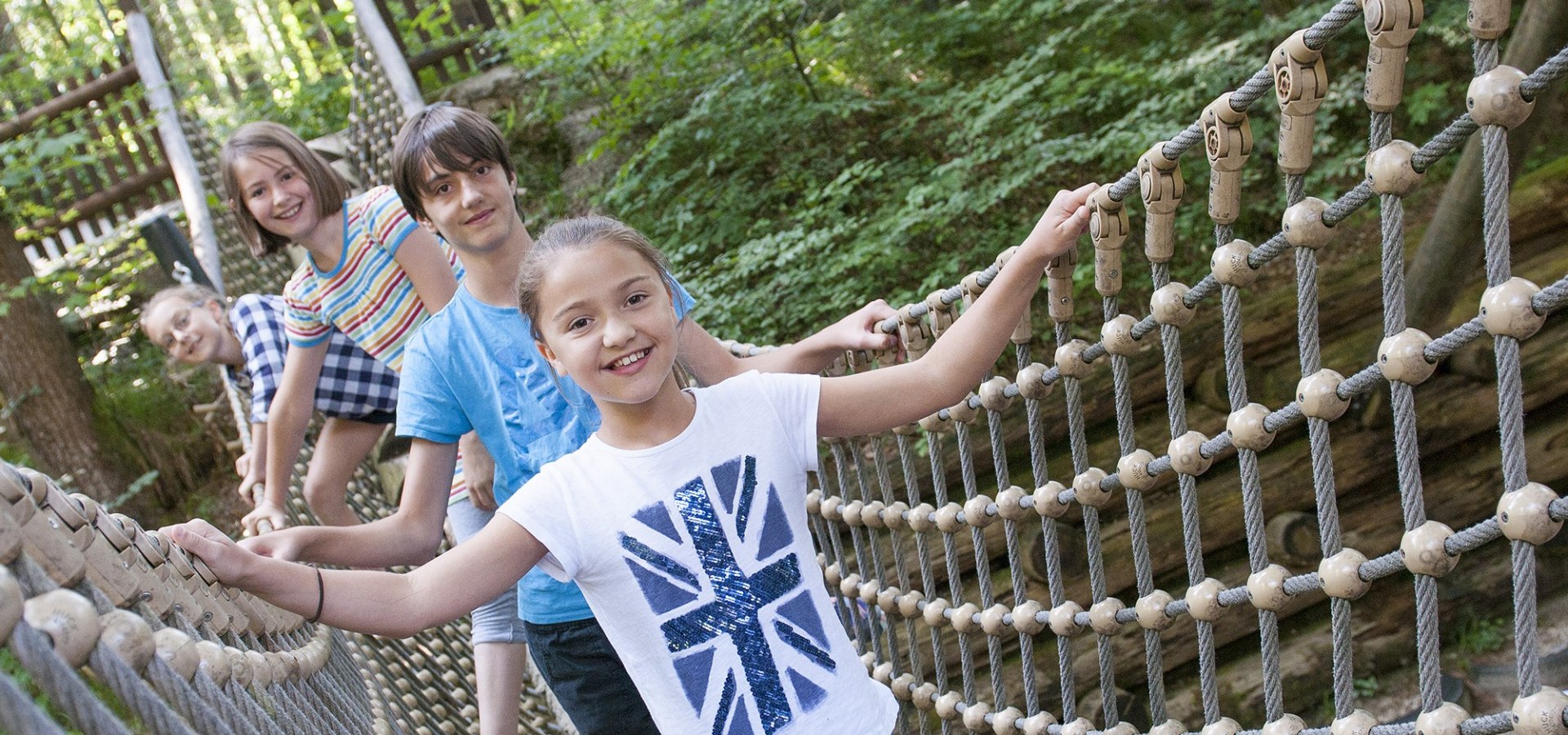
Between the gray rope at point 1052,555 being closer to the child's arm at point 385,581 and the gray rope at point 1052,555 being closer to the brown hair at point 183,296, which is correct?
the child's arm at point 385,581

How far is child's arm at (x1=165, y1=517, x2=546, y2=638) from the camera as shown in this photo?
1095 millimetres

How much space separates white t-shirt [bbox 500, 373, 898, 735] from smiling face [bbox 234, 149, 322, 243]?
1.01 metres

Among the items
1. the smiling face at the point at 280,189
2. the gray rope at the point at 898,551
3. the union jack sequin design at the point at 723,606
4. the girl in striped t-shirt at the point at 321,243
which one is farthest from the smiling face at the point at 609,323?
the smiling face at the point at 280,189

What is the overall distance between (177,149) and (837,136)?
7.69 feet

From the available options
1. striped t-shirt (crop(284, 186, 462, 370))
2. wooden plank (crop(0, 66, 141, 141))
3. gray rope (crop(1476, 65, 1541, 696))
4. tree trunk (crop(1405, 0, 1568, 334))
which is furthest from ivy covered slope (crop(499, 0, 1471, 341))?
wooden plank (crop(0, 66, 141, 141))

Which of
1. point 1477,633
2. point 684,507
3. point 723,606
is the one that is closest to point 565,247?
point 684,507

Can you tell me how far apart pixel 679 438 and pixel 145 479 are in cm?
488

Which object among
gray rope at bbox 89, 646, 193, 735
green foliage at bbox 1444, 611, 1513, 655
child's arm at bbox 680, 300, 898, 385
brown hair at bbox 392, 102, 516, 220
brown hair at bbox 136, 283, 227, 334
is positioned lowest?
green foliage at bbox 1444, 611, 1513, 655

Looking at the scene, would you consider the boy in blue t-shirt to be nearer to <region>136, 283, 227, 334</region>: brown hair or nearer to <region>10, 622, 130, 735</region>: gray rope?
<region>10, 622, 130, 735</region>: gray rope

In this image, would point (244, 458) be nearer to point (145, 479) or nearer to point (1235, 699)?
point (1235, 699)

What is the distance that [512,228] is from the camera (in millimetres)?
1565

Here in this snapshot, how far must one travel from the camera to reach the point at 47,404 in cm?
579

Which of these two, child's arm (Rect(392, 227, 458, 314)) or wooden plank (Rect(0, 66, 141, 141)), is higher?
wooden plank (Rect(0, 66, 141, 141))

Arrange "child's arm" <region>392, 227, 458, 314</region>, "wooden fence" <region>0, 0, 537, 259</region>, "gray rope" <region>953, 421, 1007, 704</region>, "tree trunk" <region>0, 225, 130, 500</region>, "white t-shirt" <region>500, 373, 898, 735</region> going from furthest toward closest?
"wooden fence" <region>0, 0, 537, 259</region>, "tree trunk" <region>0, 225, 130, 500</region>, "child's arm" <region>392, 227, 458, 314</region>, "gray rope" <region>953, 421, 1007, 704</region>, "white t-shirt" <region>500, 373, 898, 735</region>
